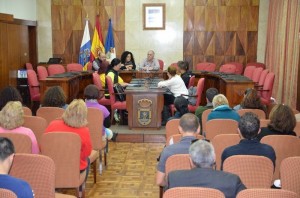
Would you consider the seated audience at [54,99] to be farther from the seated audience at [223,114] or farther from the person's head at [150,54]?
the person's head at [150,54]

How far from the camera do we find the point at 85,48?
1184 cm

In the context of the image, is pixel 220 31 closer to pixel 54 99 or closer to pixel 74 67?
pixel 74 67

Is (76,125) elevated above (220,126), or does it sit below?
above

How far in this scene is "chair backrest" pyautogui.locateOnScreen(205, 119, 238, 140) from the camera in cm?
451

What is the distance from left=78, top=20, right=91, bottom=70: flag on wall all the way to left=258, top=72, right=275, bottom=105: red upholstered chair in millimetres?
5365

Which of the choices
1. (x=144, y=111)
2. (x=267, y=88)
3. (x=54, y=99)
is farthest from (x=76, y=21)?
(x=54, y=99)

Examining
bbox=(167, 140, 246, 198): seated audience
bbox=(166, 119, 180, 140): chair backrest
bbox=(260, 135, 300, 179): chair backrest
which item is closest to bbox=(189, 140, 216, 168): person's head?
bbox=(167, 140, 246, 198): seated audience

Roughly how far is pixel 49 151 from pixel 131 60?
23.5ft

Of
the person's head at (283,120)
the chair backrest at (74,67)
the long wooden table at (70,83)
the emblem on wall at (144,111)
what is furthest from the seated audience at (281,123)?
the chair backrest at (74,67)

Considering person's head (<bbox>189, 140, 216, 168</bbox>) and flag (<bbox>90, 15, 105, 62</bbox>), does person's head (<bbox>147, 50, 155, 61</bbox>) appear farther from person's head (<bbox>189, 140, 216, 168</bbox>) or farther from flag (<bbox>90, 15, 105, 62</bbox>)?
person's head (<bbox>189, 140, 216, 168</bbox>)

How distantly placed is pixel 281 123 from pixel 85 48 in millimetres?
8599

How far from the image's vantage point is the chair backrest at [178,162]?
10.00 feet

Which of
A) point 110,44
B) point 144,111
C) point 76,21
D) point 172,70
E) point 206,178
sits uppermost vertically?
point 76,21

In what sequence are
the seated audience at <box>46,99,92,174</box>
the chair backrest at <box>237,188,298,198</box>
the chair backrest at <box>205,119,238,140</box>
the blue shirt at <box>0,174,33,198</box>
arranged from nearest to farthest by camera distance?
the chair backrest at <box>237,188,298,198</box> < the blue shirt at <box>0,174,33,198</box> < the seated audience at <box>46,99,92,174</box> < the chair backrest at <box>205,119,238,140</box>
